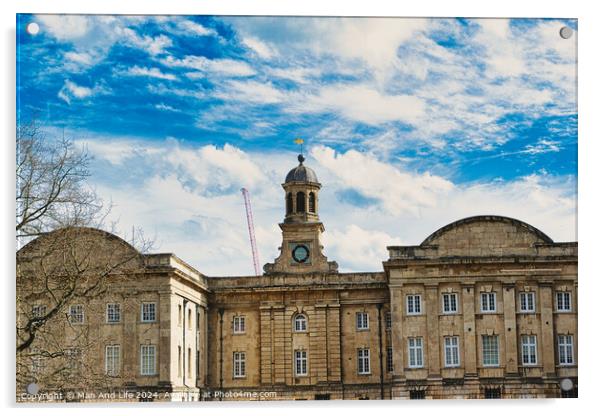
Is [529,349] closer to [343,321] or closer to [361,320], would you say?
[361,320]

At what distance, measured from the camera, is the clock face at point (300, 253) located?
148 feet

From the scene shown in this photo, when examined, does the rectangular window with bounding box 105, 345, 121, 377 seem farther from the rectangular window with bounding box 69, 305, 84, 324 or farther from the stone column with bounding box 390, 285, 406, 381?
the stone column with bounding box 390, 285, 406, 381

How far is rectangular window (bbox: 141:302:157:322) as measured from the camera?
125ft

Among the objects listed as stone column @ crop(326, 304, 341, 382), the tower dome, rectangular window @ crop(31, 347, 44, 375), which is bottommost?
rectangular window @ crop(31, 347, 44, 375)

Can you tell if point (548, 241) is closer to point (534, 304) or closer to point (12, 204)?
point (534, 304)

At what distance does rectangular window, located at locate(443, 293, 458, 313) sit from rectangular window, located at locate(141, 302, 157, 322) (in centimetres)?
969

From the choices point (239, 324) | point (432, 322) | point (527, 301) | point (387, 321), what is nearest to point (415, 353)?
point (432, 322)

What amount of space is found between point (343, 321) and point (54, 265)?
18722 mm

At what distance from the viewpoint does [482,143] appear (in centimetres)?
2884

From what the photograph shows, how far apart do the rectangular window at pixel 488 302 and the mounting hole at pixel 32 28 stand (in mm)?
19232

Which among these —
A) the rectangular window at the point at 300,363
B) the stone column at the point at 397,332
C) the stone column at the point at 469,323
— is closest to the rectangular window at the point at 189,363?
the rectangular window at the point at 300,363

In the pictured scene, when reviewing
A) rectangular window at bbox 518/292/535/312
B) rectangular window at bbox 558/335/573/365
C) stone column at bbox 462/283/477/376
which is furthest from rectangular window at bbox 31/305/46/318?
rectangular window at bbox 518/292/535/312

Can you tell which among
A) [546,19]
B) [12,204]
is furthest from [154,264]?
[546,19]

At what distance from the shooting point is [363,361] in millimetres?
43781
